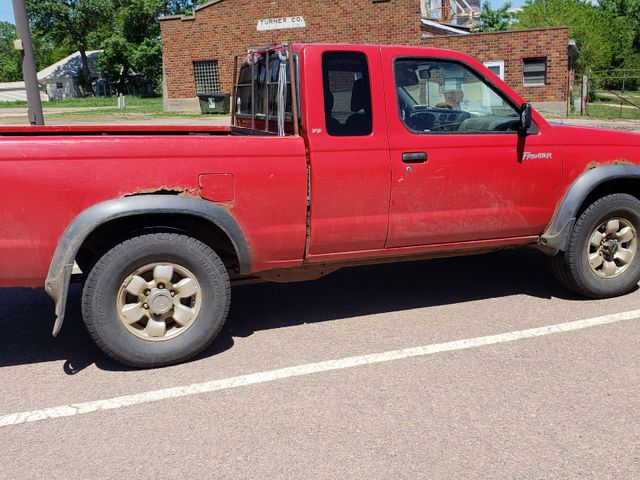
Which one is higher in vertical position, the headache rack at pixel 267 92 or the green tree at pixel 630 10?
the green tree at pixel 630 10

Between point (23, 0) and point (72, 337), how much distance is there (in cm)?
541

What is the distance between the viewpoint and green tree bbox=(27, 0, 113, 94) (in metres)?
59.0

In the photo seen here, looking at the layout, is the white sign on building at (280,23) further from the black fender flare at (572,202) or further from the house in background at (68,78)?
the house in background at (68,78)

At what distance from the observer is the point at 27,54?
8.12m

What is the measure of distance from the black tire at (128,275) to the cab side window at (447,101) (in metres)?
1.65

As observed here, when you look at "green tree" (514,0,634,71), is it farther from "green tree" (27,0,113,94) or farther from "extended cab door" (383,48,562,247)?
"green tree" (27,0,113,94)

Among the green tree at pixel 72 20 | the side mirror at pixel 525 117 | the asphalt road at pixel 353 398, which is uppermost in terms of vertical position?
the green tree at pixel 72 20

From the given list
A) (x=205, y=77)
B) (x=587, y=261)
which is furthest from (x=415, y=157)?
(x=205, y=77)

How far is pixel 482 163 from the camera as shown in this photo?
4.62 meters

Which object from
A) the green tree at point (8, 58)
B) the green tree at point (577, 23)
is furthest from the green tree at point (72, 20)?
the green tree at point (8, 58)

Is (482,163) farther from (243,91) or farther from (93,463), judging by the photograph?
(93,463)

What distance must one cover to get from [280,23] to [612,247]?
1036 inches

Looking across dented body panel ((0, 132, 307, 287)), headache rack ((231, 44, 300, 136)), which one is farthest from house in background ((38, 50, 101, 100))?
dented body panel ((0, 132, 307, 287))

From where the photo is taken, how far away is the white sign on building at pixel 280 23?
29172 mm
